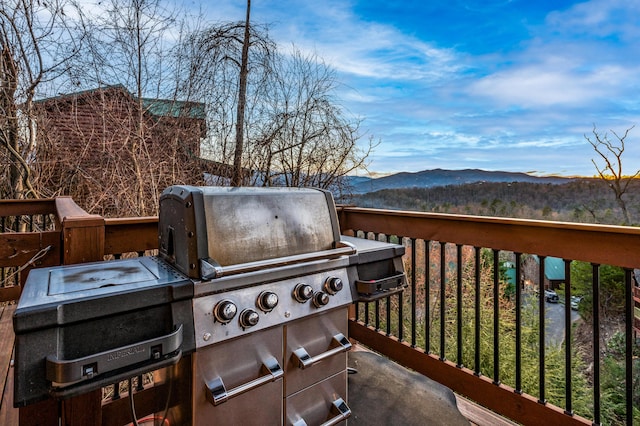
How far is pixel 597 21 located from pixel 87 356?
18.4ft

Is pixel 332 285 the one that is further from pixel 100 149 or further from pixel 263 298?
pixel 100 149

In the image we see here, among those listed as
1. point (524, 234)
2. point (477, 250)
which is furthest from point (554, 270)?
point (524, 234)

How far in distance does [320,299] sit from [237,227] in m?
0.50

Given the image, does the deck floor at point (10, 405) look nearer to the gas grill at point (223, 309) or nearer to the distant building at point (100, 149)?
the gas grill at point (223, 309)

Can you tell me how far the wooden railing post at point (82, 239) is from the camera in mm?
→ 1516

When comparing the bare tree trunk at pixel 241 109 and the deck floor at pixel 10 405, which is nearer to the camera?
the deck floor at pixel 10 405

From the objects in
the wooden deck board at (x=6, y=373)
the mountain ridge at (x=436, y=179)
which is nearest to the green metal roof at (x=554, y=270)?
the mountain ridge at (x=436, y=179)

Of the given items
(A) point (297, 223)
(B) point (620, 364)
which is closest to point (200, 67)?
(A) point (297, 223)

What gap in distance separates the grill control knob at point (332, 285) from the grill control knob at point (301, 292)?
111mm

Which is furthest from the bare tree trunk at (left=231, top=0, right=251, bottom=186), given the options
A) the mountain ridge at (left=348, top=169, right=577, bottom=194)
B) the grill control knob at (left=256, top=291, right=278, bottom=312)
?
the grill control knob at (left=256, top=291, right=278, bottom=312)

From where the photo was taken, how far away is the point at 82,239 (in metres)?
1.56

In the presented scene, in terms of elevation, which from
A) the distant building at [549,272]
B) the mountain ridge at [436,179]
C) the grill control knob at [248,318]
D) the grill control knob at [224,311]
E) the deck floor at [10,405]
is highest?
the mountain ridge at [436,179]

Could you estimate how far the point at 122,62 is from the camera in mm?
4434

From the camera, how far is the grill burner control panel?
1203 mm
